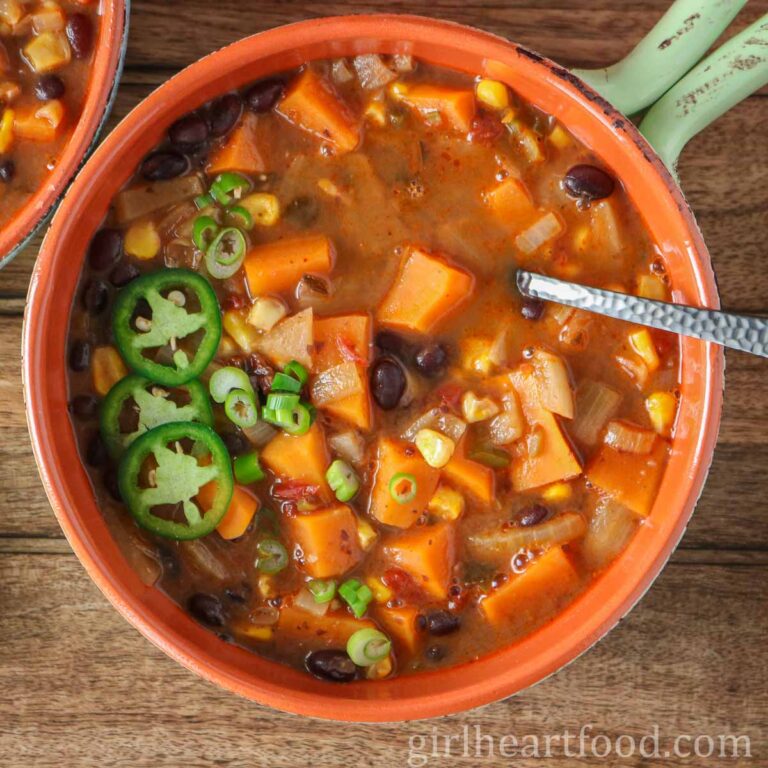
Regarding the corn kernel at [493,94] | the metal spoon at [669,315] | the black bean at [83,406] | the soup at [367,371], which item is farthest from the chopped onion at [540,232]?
the black bean at [83,406]

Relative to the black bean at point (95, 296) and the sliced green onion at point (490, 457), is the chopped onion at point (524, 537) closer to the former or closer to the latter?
the sliced green onion at point (490, 457)

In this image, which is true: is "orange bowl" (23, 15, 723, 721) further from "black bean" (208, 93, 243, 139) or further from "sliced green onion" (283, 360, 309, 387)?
"sliced green onion" (283, 360, 309, 387)

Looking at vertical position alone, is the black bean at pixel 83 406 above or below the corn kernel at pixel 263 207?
below

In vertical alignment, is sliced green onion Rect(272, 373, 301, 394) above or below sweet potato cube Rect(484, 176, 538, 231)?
below

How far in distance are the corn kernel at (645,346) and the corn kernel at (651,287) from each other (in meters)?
0.10

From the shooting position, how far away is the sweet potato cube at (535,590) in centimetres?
261

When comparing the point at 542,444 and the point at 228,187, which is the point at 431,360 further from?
the point at 228,187

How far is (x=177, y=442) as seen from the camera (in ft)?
8.29

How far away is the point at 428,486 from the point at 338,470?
0.83 feet

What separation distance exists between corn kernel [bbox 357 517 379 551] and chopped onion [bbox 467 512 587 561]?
27 cm

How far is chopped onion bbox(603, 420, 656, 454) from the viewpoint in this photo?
261 cm

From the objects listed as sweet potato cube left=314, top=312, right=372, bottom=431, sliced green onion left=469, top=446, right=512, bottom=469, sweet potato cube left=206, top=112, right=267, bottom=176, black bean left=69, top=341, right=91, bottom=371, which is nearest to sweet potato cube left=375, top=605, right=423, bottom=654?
sliced green onion left=469, top=446, right=512, bottom=469

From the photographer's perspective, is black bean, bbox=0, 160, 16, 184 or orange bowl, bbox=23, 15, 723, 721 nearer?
orange bowl, bbox=23, 15, 723, 721

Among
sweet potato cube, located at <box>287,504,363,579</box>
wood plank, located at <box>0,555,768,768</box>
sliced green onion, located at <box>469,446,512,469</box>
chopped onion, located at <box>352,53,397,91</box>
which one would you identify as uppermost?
chopped onion, located at <box>352,53,397,91</box>
